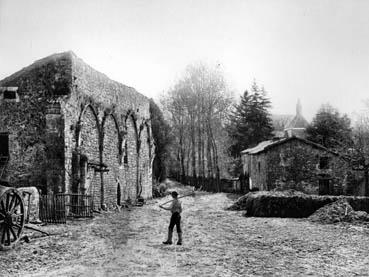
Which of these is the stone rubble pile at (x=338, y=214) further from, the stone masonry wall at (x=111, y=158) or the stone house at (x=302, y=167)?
the stone house at (x=302, y=167)

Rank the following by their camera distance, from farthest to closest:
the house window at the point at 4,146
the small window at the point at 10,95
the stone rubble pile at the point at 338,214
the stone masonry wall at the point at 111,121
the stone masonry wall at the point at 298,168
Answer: the stone masonry wall at the point at 298,168 → the stone masonry wall at the point at 111,121 → the small window at the point at 10,95 → the house window at the point at 4,146 → the stone rubble pile at the point at 338,214

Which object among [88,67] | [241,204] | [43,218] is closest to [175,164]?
[241,204]

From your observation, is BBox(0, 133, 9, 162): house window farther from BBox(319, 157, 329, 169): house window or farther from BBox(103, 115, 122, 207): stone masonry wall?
BBox(319, 157, 329, 169): house window

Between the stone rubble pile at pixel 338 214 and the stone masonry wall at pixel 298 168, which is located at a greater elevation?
the stone masonry wall at pixel 298 168

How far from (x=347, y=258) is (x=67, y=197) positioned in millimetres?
11796

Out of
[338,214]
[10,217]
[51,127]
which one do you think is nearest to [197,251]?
[10,217]

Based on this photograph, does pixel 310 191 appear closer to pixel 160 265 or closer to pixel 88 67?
pixel 88 67

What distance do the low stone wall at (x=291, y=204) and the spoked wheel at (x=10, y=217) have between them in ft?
39.5

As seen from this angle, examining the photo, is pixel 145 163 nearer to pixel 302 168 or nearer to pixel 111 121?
pixel 111 121

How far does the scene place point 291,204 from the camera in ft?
66.0

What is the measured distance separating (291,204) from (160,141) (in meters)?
23.7

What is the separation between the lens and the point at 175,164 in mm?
57469

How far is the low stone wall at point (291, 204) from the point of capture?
19438 millimetres

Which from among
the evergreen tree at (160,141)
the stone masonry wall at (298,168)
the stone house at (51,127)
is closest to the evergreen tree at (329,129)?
the stone masonry wall at (298,168)
